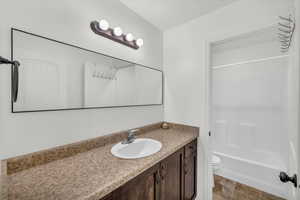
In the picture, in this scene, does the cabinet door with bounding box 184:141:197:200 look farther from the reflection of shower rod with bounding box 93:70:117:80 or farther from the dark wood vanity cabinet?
the reflection of shower rod with bounding box 93:70:117:80

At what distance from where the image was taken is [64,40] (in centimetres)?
99

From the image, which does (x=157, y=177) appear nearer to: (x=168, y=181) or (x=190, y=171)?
(x=168, y=181)

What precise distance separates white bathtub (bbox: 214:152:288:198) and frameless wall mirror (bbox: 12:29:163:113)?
1.99 meters

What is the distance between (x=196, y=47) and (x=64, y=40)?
56.8 inches

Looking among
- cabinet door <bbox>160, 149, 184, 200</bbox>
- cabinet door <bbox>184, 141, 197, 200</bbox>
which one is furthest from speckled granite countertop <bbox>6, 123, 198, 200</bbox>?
cabinet door <bbox>184, 141, 197, 200</bbox>

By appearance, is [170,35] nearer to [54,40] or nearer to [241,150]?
[54,40]

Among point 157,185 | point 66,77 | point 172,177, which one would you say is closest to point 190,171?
point 172,177

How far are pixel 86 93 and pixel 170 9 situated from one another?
4.38 ft

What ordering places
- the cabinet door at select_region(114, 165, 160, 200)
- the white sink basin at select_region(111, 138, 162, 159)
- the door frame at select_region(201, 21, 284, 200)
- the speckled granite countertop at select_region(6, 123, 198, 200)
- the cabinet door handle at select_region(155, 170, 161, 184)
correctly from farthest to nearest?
the door frame at select_region(201, 21, 284, 200) → the white sink basin at select_region(111, 138, 162, 159) → the cabinet door handle at select_region(155, 170, 161, 184) → the cabinet door at select_region(114, 165, 160, 200) → the speckled granite countertop at select_region(6, 123, 198, 200)

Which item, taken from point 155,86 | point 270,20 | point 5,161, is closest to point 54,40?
point 5,161

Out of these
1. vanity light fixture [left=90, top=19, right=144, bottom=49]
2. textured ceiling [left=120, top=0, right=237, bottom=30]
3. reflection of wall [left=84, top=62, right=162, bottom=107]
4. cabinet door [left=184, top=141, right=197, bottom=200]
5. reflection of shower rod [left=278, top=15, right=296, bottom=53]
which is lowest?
cabinet door [left=184, top=141, right=197, bottom=200]

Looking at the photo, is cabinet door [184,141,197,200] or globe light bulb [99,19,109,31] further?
cabinet door [184,141,197,200]

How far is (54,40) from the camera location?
0.93 meters

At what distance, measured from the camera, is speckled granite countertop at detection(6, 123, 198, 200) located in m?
0.57
